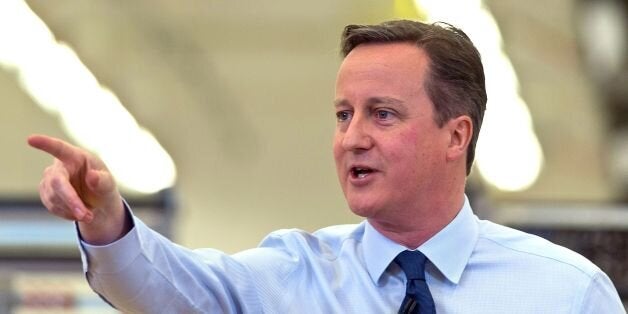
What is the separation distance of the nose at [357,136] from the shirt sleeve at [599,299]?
1.62ft

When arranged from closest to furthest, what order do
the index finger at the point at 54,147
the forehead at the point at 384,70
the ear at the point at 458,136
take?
1. the index finger at the point at 54,147
2. the forehead at the point at 384,70
3. the ear at the point at 458,136

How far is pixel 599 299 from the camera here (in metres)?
2.46

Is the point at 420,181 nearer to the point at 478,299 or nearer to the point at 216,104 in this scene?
the point at 478,299

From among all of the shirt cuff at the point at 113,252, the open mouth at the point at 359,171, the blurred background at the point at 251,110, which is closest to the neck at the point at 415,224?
the open mouth at the point at 359,171

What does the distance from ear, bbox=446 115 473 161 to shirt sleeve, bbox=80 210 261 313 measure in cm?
49

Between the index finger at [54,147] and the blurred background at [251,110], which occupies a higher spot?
the index finger at [54,147]

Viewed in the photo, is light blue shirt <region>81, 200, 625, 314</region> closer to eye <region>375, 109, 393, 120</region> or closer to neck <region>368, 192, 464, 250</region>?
neck <region>368, 192, 464, 250</region>

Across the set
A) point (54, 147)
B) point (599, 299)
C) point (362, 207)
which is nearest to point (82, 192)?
point (54, 147)

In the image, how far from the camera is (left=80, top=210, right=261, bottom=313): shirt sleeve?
211cm

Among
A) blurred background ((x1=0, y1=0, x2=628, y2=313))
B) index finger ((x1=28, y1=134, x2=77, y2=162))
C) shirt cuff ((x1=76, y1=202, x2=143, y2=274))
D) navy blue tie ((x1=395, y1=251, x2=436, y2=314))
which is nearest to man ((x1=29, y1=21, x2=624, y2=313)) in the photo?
navy blue tie ((x1=395, y1=251, x2=436, y2=314))

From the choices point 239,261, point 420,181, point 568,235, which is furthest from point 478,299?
point 568,235

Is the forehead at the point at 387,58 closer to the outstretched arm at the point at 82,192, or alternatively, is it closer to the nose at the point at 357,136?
the nose at the point at 357,136

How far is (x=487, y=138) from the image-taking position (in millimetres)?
8375

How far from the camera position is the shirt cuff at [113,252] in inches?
82.1
